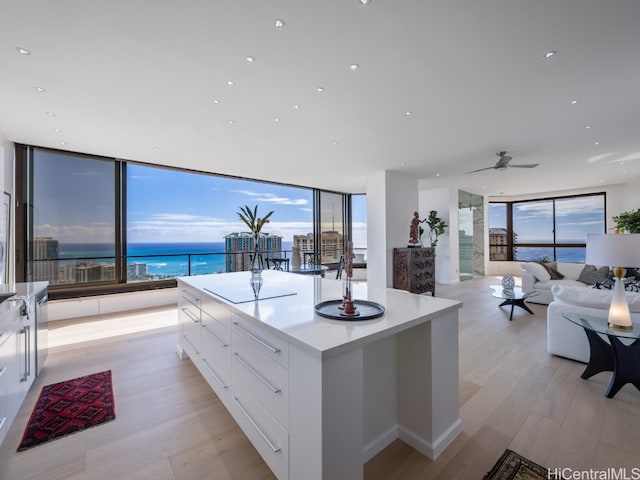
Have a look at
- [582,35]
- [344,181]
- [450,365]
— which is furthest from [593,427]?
[344,181]

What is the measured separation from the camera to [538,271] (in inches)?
202

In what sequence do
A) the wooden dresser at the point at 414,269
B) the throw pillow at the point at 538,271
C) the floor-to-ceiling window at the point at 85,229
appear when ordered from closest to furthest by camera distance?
1. the floor-to-ceiling window at the point at 85,229
2. the throw pillow at the point at 538,271
3. the wooden dresser at the point at 414,269

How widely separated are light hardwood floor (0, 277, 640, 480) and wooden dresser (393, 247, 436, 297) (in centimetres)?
270

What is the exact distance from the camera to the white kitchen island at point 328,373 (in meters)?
1.12

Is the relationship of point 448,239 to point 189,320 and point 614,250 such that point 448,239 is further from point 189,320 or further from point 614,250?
point 189,320

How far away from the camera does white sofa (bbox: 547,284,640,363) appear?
260cm

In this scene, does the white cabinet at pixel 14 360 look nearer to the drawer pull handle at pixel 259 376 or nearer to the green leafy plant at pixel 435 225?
the drawer pull handle at pixel 259 376

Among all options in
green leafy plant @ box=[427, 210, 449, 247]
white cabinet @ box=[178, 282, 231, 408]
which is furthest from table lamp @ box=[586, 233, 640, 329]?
green leafy plant @ box=[427, 210, 449, 247]

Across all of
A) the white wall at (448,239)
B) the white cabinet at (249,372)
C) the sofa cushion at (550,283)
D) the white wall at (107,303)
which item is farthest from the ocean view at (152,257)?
the sofa cushion at (550,283)

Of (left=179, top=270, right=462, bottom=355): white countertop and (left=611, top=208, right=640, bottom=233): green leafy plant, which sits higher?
(left=611, top=208, right=640, bottom=233): green leafy plant

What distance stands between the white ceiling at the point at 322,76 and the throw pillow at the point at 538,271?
203 centimetres

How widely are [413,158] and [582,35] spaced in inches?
119

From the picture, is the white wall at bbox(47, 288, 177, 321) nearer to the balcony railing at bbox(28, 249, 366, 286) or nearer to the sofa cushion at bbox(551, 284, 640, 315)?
the balcony railing at bbox(28, 249, 366, 286)

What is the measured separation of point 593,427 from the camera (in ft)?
5.90
